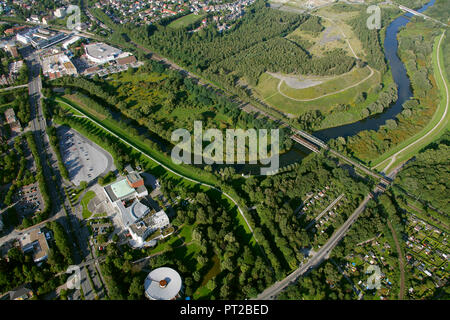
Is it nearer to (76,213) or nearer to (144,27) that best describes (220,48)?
(144,27)

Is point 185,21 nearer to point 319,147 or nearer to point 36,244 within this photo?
point 319,147

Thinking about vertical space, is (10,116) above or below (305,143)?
above

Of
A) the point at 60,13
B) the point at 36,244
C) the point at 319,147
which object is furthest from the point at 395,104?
the point at 60,13

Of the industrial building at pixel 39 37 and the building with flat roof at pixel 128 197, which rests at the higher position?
the industrial building at pixel 39 37

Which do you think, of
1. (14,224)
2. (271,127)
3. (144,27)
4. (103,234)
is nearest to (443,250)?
(271,127)

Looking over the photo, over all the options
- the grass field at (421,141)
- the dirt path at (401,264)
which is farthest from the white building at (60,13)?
the dirt path at (401,264)

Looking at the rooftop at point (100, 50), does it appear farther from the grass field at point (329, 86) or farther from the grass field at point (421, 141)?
the grass field at point (421, 141)

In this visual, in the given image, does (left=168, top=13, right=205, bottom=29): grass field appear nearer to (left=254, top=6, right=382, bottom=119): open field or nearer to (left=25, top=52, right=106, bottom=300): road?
(left=254, top=6, right=382, bottom=119): open field
